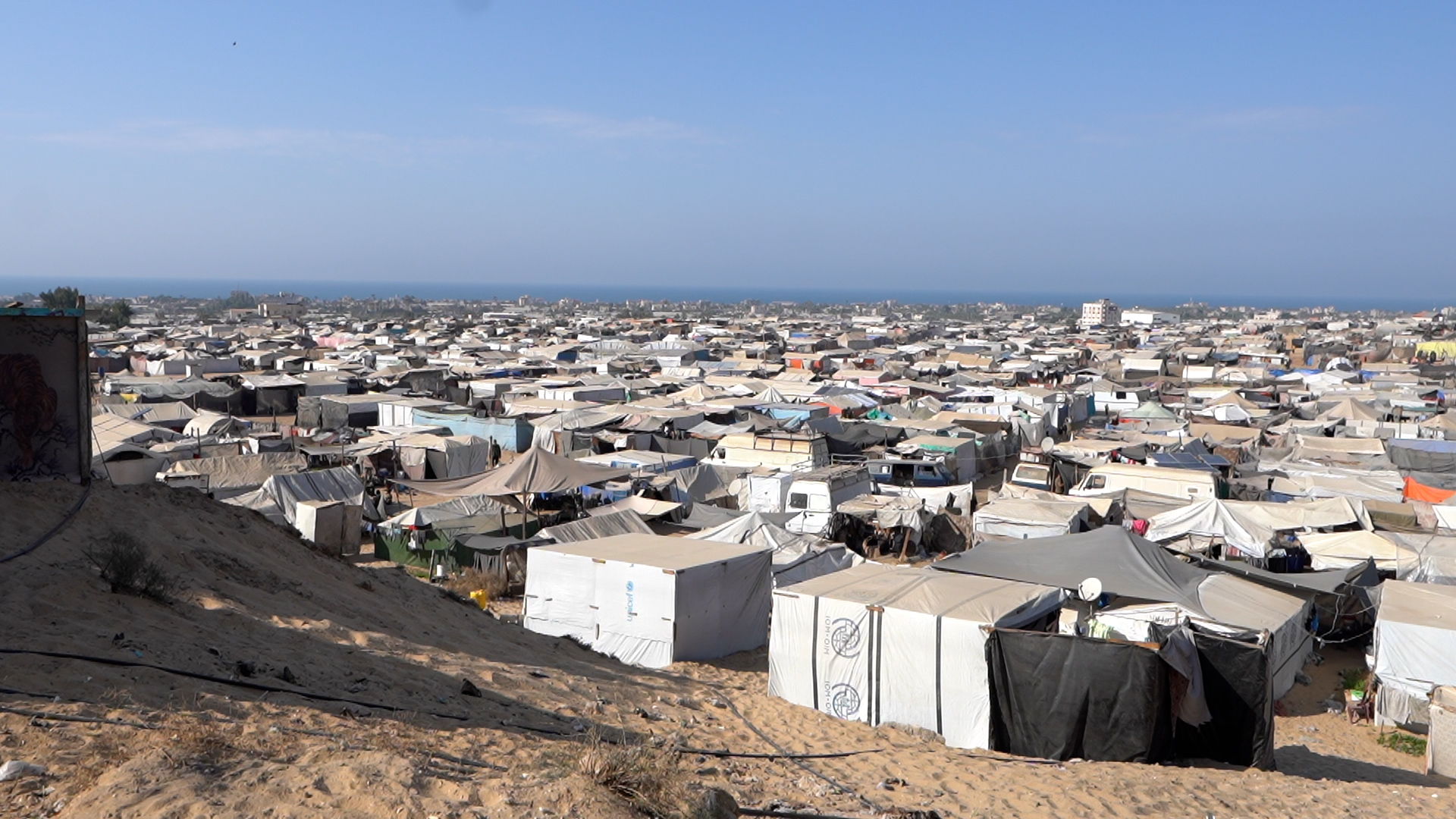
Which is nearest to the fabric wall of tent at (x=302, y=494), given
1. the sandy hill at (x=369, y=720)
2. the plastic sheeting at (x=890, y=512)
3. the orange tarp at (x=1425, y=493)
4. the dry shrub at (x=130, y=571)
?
the sandy hill at (x=369, y=720)

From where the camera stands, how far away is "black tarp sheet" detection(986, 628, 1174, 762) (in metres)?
9.28

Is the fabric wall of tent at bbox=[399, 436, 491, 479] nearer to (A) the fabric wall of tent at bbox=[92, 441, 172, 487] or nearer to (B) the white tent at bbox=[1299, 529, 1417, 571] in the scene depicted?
(A) the fabric wall of tent at bbox=[92, 441, 172, 487]

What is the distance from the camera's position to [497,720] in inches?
312

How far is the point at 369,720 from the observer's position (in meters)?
7.12

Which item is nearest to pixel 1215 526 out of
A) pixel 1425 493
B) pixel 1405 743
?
pixel 1425 493

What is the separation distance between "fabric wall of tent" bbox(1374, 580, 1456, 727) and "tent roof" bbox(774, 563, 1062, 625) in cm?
416

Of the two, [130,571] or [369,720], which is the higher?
[130,571]

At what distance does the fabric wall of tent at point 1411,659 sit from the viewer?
11930 millimetres

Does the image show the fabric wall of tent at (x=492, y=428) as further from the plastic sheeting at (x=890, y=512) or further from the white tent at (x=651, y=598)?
the white tent at (x=651, y=598)

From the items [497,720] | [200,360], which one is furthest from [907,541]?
[200,360]

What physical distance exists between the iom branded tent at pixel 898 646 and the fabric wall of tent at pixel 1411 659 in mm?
4156

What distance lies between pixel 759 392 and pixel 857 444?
11410mm

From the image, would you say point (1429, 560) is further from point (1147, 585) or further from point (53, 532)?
point (53, 532)

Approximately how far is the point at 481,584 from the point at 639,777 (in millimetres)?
12013
